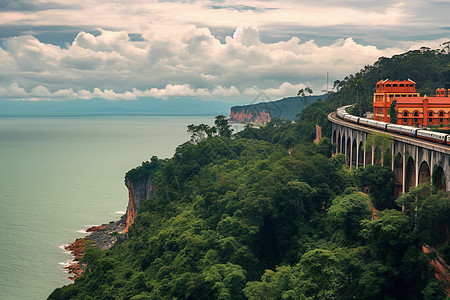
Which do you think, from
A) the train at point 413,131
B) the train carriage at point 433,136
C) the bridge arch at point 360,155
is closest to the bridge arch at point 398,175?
the train at point 413,131

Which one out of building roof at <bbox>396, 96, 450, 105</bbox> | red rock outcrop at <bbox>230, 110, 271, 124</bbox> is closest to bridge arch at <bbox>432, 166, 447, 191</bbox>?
building roof at <bbox>396, 96, 450, 105</bbox>

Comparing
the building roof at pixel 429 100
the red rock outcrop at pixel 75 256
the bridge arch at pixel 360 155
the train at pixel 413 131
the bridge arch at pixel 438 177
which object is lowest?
the red rock outcrop at pixel 75 256

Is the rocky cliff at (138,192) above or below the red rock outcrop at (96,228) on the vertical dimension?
above

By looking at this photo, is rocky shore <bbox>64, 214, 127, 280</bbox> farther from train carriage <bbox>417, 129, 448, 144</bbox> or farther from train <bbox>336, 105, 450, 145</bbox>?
train carriage <bbox>417, 129, 448, 144</bbox>

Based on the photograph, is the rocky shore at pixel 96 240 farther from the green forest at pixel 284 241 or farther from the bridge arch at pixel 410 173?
the bridge arch at pixel 410 173

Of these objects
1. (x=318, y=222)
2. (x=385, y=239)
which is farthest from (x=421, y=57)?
(x=385, y=239)

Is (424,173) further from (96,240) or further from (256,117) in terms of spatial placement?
(256,117)

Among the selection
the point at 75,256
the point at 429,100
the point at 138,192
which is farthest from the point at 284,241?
the point at 138,192
